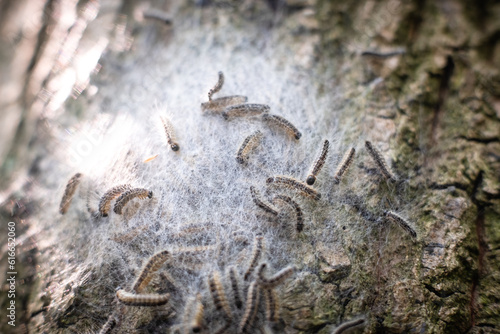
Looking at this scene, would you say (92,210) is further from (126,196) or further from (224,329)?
(224,329)

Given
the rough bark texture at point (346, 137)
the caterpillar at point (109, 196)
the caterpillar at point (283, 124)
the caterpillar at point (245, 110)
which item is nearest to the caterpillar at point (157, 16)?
the rough bark texture at point (346, 137)

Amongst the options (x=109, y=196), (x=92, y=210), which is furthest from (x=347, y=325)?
(x=92, y=210)

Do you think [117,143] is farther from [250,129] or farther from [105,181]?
[250,129]

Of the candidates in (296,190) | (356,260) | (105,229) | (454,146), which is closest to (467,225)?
(454,146)

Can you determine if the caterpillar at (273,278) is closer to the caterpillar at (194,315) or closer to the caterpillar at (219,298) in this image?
the caterpillar at (219,298)

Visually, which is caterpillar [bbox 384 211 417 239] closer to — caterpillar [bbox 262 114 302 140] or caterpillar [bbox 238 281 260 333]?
caterpillar [bbox 262 114 302 140]
